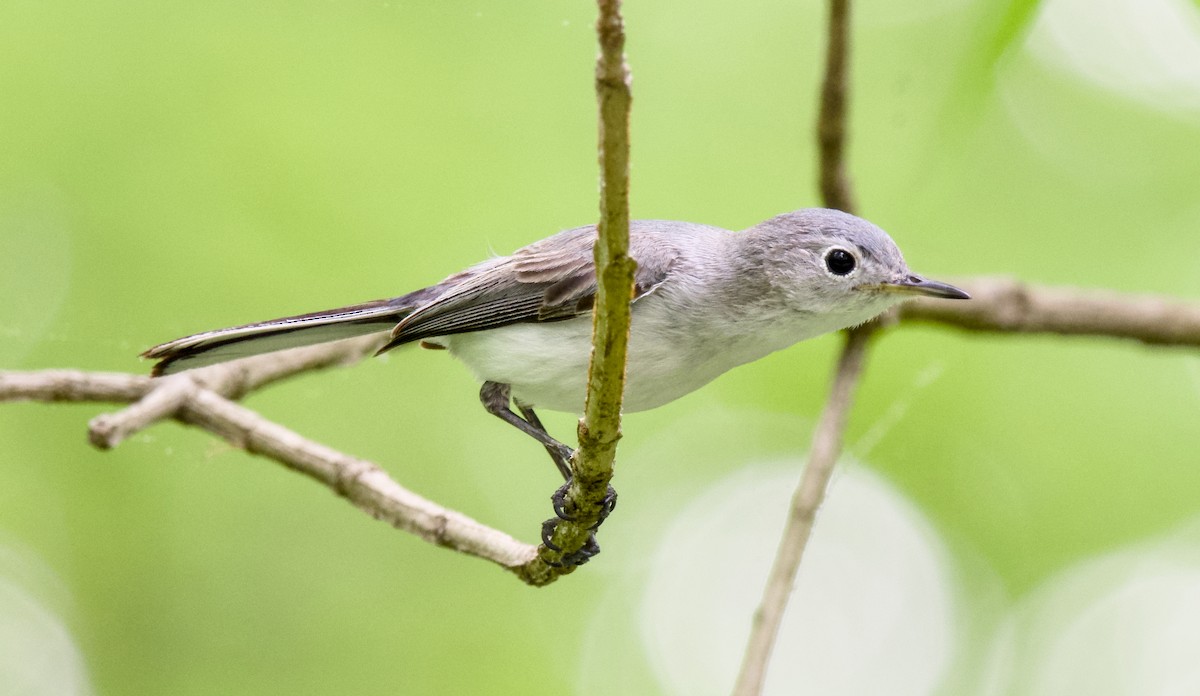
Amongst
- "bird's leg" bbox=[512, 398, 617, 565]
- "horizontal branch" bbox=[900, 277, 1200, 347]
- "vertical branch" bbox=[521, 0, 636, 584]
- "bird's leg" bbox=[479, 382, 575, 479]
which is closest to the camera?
"vertical branch" bbox=[521, 0, 636, 584]

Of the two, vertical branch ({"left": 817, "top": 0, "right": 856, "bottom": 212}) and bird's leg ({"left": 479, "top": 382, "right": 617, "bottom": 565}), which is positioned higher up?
vertical branch ({"left": 817, "top": 0, "right": 856, "bottom": 212})

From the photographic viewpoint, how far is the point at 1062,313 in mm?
4566

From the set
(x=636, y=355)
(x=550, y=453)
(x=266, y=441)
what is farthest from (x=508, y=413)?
(x=266, y=441)

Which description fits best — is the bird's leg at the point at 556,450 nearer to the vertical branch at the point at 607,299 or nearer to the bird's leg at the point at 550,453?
the bird's leg at the point at 550,453

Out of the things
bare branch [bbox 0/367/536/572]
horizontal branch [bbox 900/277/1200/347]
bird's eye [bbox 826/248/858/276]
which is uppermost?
Result: horizontal branch [bbox 900/277/1200/347]

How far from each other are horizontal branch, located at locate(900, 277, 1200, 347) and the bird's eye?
1565 mm

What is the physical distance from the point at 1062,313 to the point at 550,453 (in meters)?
2.66

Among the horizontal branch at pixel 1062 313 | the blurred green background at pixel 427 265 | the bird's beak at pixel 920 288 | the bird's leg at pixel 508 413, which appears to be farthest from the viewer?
the blurred green background at pixel 427 265

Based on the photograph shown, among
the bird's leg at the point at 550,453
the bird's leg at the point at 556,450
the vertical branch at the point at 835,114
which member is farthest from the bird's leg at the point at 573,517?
the vertical branch at the point at 835,114

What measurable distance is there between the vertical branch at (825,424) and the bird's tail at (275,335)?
1595mm

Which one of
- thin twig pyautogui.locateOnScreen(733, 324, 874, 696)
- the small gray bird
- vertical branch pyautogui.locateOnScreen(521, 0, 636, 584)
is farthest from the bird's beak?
vertical branch pyautogui.locateOnScreen(521, 0, 636, 584)

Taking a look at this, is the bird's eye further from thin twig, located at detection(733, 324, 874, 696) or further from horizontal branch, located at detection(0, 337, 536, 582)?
horizontal branch, located at detection(0, 337, 536, 582)

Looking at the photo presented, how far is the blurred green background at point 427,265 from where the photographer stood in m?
5.26

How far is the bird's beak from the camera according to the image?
2.99 metres
